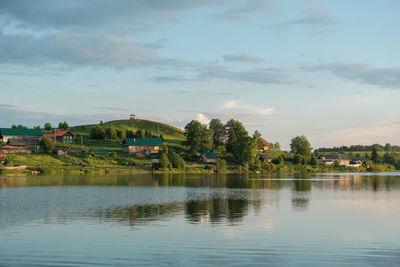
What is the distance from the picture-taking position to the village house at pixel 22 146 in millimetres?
145750

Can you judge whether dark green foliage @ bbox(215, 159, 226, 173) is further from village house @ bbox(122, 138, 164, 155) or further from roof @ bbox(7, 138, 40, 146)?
roof @ bbox(7, 138, 40, 146)

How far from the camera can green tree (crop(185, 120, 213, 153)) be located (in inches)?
7195

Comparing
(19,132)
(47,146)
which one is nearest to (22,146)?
(19,132)

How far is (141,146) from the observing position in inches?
7092

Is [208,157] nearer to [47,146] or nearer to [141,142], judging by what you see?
[141,142]

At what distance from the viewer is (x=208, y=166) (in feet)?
515

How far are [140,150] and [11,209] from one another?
138932 millimetres

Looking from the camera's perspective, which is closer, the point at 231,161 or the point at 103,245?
the point at 103,245

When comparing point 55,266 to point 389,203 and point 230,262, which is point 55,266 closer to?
point 230,262

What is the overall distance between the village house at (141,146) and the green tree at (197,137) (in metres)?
13.4

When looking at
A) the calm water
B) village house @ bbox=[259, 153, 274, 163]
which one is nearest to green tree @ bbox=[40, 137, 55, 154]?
village house @ bbox=[259, 153, 274, 163]

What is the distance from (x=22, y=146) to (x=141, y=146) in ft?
153

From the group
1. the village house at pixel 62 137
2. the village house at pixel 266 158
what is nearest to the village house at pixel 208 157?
the village house at pixel 266 158

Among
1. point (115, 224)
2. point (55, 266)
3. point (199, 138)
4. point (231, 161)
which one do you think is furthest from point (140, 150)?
point (55, 266)
